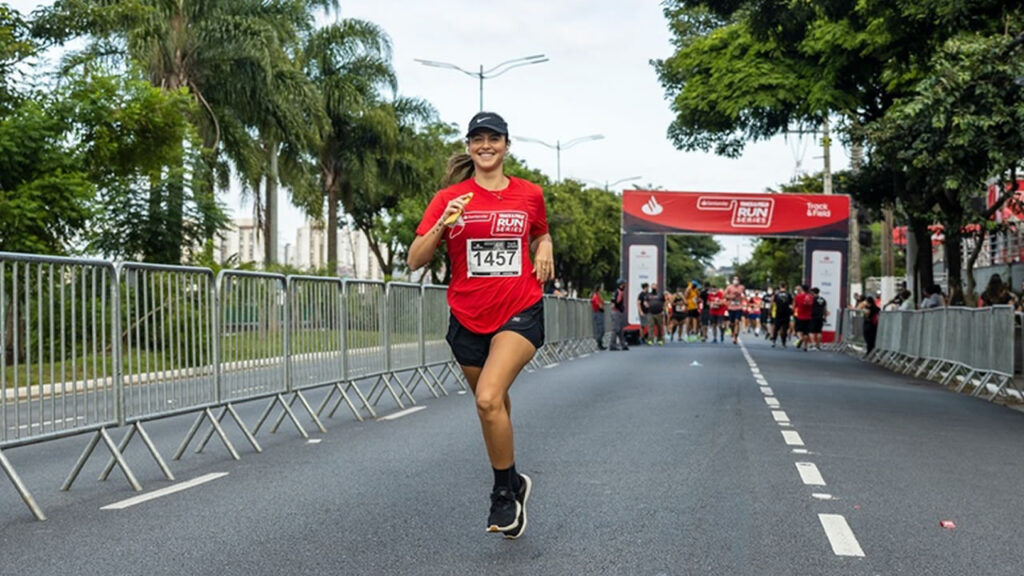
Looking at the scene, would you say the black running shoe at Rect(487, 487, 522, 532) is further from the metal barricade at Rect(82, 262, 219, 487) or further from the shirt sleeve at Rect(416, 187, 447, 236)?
the metal barricade at Rect(82, 262, 219, 487)

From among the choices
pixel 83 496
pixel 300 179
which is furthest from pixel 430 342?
pixel 300 179

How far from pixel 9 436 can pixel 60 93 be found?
16.8 m

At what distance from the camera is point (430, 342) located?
16.3m

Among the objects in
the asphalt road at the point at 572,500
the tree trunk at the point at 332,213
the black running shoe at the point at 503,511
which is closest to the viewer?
the asphalt road at the point at 572,500

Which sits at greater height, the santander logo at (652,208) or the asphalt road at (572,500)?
the santander logo at (652,208)

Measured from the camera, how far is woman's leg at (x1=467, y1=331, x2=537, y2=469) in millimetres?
6008

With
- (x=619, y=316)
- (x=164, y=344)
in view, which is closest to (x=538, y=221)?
(x=164, y=344)

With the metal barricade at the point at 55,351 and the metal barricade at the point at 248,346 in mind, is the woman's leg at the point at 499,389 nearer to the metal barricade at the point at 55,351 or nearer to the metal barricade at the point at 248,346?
the metal barricade at the point at 55,351

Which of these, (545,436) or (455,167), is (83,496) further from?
(545,436)

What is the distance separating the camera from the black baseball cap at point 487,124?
→ 622 cm

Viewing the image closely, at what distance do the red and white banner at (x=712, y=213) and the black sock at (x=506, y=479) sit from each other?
30.1 meters

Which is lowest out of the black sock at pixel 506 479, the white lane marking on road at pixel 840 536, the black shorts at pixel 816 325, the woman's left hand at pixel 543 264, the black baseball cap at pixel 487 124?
the black shorts at pixel 816 325

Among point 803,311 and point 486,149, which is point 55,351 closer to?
point 486,149

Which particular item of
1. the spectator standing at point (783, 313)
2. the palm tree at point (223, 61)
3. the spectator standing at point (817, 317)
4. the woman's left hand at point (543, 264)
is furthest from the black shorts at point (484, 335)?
the spectator standing at point (783, 313)
